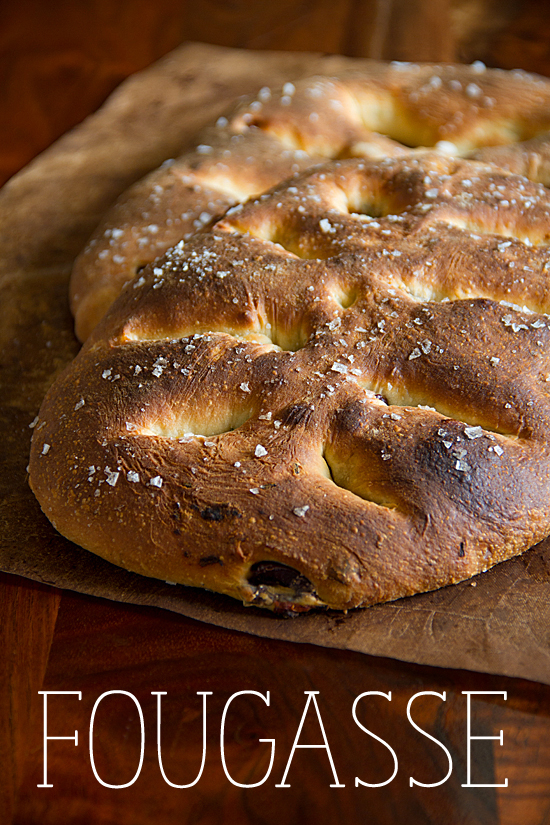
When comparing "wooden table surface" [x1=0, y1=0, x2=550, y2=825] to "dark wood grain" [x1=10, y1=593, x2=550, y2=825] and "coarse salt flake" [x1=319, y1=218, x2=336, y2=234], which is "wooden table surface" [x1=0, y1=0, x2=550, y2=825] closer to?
"dark wood grain" [x1=10, y1=593, x2=550, y2=825]

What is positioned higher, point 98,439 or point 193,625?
point 98,439

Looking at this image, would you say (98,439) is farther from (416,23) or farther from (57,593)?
(416,23)

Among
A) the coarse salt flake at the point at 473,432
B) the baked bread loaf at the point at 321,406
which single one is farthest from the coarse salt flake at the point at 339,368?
the coarse salt flake at the point at 473,432

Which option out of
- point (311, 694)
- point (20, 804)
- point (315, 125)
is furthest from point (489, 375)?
point (315, 125)

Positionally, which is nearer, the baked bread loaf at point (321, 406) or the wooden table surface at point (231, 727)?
the wooden table surface at point (231, 727)

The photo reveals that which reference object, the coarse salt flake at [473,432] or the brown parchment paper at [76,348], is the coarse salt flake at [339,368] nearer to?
the coarse salt flake at [473,432]

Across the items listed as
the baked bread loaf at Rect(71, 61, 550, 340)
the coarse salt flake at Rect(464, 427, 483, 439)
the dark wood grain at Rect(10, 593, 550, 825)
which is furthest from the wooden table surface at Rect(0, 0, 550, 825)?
the baked bread loaf at Rect(71, 61, 550, 340)
